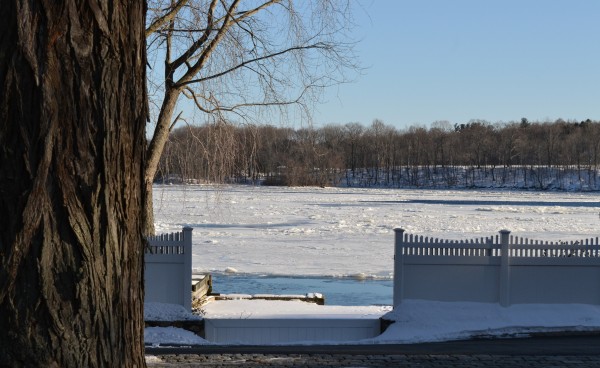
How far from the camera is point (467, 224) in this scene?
37000 mm

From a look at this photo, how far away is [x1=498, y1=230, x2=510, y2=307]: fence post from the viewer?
1291 centimetres

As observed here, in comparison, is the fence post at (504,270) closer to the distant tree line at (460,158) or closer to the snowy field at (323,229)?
the snowy field at (323,229)

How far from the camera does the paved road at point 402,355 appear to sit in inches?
367

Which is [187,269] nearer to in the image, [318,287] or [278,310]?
[278,310]

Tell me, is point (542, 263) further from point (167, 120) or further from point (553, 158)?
point (553, 158)

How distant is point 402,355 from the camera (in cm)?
998

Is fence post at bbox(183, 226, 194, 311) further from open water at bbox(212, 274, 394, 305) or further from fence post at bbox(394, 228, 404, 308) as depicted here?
open water at bbox(212, 274, 394, 305)

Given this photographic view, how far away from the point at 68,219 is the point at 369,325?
10508 millimetres

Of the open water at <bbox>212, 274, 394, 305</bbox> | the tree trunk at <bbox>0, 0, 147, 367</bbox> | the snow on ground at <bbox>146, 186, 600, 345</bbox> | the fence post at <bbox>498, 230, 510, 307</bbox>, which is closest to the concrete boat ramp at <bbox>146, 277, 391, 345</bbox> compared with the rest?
the snow on ground at <bbox>146, 186, 600, 345</bbox>

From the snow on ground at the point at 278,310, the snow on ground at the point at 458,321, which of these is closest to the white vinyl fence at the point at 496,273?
the snow on ground at the point at 458,321

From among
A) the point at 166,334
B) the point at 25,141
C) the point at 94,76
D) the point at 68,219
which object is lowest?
the point at 166,334

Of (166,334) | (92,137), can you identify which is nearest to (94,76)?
(92,137)

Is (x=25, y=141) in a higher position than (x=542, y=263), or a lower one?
higher

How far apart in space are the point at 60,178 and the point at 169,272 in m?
10.1
